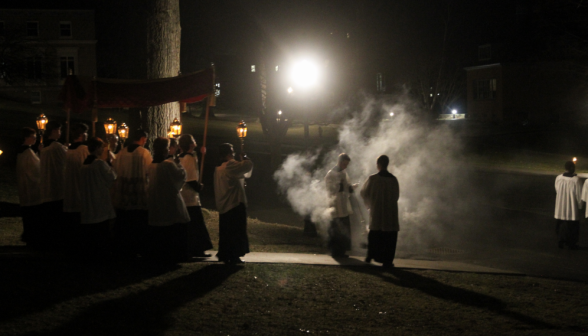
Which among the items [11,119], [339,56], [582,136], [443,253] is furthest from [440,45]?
[443,253]

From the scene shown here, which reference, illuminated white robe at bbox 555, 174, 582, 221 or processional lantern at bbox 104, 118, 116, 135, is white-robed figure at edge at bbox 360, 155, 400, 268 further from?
illuminated white robe at bbox 555, 174, 582, 221

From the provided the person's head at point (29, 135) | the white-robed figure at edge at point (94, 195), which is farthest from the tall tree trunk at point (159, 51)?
the white-robed figure at edge at point (94, 195)

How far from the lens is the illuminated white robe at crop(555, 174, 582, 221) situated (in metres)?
11.9

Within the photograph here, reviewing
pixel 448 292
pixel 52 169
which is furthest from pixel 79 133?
pixel 448 292

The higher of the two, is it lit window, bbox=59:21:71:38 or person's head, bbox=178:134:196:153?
lit window, bbox=59:21:71:38

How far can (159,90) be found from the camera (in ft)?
32.0

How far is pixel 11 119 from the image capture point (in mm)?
33094

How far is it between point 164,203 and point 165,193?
13 centimetres

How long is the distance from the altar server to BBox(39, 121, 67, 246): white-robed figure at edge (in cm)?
187

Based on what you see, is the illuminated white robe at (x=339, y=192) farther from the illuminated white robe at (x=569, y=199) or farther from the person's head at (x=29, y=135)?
the illuminated white robe at (x=569, y=199)

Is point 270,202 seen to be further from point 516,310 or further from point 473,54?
point 473,54

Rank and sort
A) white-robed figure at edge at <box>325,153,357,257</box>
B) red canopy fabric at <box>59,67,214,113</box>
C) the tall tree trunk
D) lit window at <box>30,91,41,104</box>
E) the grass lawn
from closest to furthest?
the grass lawn → red canopy fabric at <box>59,67,214,113</box> → white-robed figure at edge at <box>325,153,357,257</box> → the tall tree trunk → lit window at <box>30,91,41,104</box>

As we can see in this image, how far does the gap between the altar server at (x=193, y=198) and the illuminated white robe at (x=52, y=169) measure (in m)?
1.86

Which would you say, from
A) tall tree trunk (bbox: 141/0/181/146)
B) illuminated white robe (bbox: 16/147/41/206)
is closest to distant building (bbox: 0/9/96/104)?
tall tree trunk (bbox: 141/0/181/146)
